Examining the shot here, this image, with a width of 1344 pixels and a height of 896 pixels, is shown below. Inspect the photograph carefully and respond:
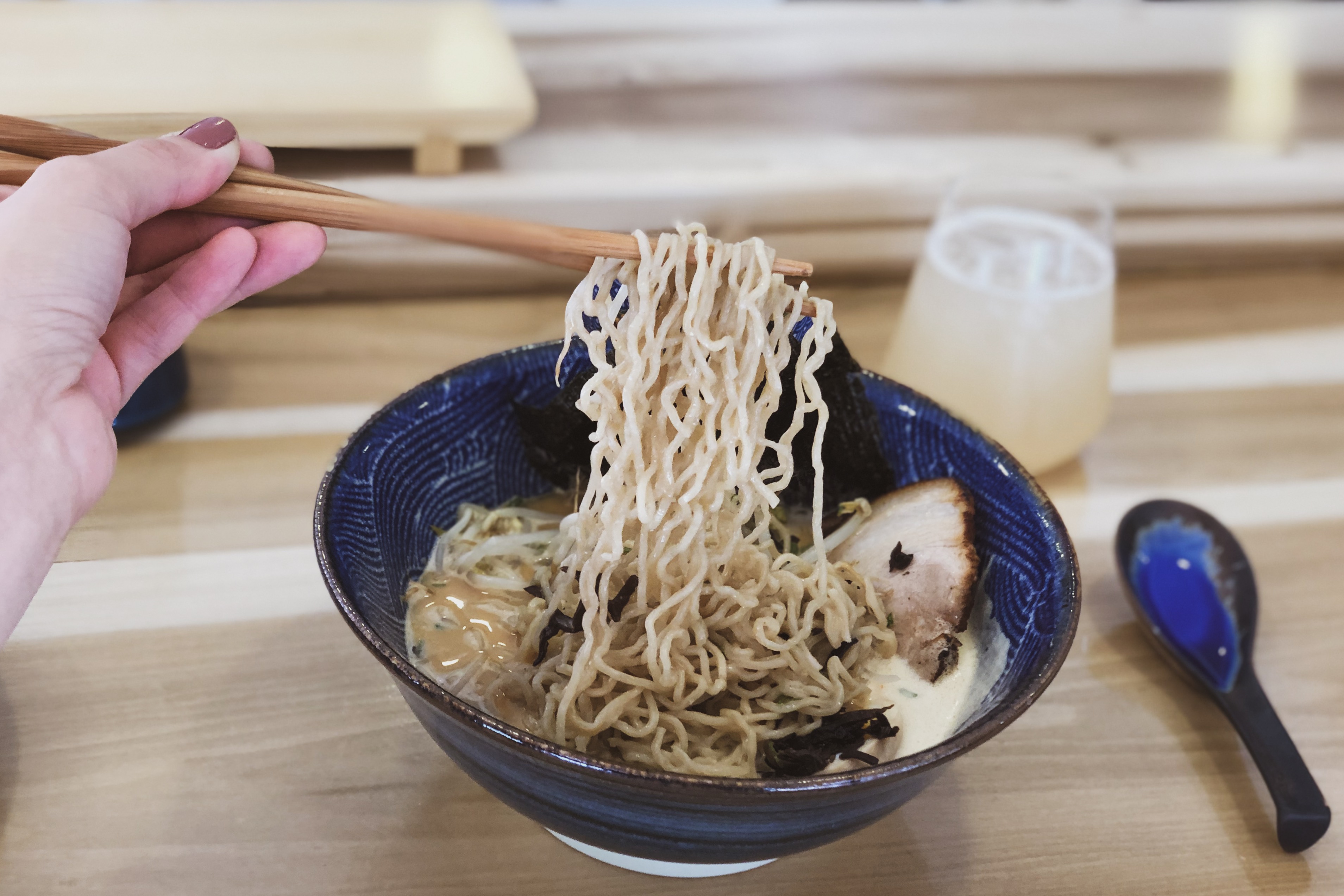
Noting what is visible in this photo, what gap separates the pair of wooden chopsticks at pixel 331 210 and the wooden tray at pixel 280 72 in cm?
3

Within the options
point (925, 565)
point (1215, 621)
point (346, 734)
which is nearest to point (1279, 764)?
point (1215, 621)

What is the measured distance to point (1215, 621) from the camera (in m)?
1.16

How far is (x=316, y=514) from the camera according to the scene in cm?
85

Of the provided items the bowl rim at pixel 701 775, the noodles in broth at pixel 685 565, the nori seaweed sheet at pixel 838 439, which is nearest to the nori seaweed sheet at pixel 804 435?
the nori seaweed sheet at pixel 838 439

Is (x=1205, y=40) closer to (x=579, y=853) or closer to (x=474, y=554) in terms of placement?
(x=474, y=554)

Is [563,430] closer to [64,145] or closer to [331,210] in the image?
[331,210]

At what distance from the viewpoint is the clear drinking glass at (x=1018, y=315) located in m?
1.27

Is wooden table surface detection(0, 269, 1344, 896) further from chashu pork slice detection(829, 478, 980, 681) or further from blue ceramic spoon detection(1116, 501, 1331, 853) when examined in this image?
chashu pork slice detection(829, 478, 980, 681)

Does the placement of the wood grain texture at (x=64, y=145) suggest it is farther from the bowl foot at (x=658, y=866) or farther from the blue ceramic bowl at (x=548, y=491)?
the bowl foot at (x=658, y=866)

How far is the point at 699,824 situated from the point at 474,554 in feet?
1.43

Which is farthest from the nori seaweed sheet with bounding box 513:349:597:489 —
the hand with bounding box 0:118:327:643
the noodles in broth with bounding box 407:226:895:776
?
the hand with bounding box 0:118:327:643

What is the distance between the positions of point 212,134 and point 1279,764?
1.12 meters

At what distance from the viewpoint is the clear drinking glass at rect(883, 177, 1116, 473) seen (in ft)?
4.18

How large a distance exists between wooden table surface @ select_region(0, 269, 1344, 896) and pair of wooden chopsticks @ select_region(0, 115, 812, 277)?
0.30 meters
